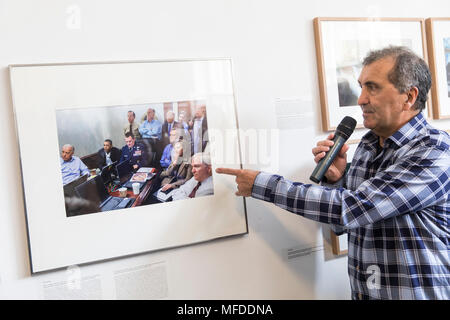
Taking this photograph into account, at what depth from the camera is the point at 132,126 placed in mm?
1048

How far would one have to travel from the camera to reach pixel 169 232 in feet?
3.59

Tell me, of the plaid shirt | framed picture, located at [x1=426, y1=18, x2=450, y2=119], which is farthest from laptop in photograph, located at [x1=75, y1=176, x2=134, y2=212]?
framed picture, located at [x1=426, y1=18, x2=450, y2=119]

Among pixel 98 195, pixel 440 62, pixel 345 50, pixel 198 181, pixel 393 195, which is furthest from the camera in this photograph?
pixel 440 62

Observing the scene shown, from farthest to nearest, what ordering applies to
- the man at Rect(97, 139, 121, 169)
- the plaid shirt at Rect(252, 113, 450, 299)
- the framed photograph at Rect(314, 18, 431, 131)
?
the framed photograph at Rect(314, 18, 431, 131)
the man at Rect(97, 139, 121, 169)
the plaid shirt at Rect(252, 113, 450, 299)

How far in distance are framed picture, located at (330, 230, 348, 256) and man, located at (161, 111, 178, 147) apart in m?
0.67

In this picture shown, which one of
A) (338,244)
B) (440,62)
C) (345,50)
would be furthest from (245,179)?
(440,62)

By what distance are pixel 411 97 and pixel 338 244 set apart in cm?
56

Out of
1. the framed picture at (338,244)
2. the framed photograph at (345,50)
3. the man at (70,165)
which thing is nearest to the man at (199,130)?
the man at (70,165)

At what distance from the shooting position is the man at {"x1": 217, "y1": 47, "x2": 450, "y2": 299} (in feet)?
3.03

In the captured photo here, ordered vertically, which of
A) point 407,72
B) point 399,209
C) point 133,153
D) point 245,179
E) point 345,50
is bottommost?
point 399,209

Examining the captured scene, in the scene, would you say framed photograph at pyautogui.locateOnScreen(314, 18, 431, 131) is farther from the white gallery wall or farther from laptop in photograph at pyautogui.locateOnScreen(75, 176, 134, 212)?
laptop in photograph at pyautogui.locateOnScreen(75, 176, 134, 212)

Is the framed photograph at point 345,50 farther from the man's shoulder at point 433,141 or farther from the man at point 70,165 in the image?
the man at point 70,165

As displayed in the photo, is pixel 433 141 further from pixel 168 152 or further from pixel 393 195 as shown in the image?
pixel 168 152

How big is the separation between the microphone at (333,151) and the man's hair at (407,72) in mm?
171
